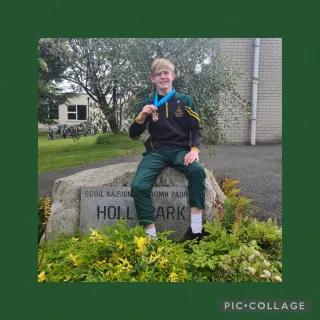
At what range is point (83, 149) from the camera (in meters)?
4.12

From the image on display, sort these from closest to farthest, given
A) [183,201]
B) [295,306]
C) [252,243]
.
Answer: [295,306] < [252,243] < [183,201]

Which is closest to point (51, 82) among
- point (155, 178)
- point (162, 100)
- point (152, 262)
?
point (162, 100)

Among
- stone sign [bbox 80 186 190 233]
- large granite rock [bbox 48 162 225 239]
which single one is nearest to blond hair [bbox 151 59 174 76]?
large granite rock [bbox 48 162 225 239]

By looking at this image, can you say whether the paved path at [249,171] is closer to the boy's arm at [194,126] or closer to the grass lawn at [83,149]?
the grass lawn at [83,149]

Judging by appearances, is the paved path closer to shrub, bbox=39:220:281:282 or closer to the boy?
the boy

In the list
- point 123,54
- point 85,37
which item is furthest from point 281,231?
point 85,37

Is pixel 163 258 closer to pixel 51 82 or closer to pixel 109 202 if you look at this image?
pixel 109 202

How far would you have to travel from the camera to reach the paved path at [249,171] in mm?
3875

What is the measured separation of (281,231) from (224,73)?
1.72 metres

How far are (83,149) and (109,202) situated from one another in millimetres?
656

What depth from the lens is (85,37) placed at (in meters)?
3.74

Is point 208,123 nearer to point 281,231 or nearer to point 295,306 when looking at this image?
point 281,231

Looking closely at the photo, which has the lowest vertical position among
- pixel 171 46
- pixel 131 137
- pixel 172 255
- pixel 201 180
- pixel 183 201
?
pixel 172 255

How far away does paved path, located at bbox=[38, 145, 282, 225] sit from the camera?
3875mm
